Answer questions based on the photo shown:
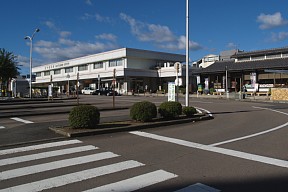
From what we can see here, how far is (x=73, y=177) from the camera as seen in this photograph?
5383 mm

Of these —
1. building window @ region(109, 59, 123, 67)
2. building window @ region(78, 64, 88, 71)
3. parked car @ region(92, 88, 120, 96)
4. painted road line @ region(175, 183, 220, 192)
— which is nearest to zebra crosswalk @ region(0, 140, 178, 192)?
painted road line @ region(175, 183, 220, 192)

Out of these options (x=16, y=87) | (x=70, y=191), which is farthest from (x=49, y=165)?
(x=16, y=87)

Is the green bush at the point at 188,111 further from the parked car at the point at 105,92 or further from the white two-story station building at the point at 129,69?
the white two-story station building at the point at 129,69

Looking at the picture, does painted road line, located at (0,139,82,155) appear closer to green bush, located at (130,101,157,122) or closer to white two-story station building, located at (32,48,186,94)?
green bush, located at (130,101,157,122)

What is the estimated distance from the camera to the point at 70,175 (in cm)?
550

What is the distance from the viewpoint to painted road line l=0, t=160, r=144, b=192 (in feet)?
15.9

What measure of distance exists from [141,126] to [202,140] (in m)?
3.02

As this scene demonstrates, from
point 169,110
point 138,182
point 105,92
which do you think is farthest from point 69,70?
point 138,182

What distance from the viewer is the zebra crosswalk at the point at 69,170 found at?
496 centimetres

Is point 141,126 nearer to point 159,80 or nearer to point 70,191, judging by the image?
point 70,191

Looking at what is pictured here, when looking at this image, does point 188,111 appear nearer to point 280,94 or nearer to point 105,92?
point 280,94

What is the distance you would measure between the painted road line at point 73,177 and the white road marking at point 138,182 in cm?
59

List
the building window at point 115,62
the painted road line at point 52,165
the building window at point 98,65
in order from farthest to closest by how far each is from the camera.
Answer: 1. the building window at point 98,65
2. the building window at point 115,62
3. the painted road line at point 52,165

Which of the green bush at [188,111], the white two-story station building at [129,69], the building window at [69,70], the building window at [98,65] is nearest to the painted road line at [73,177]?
the green bush at [188,111]
